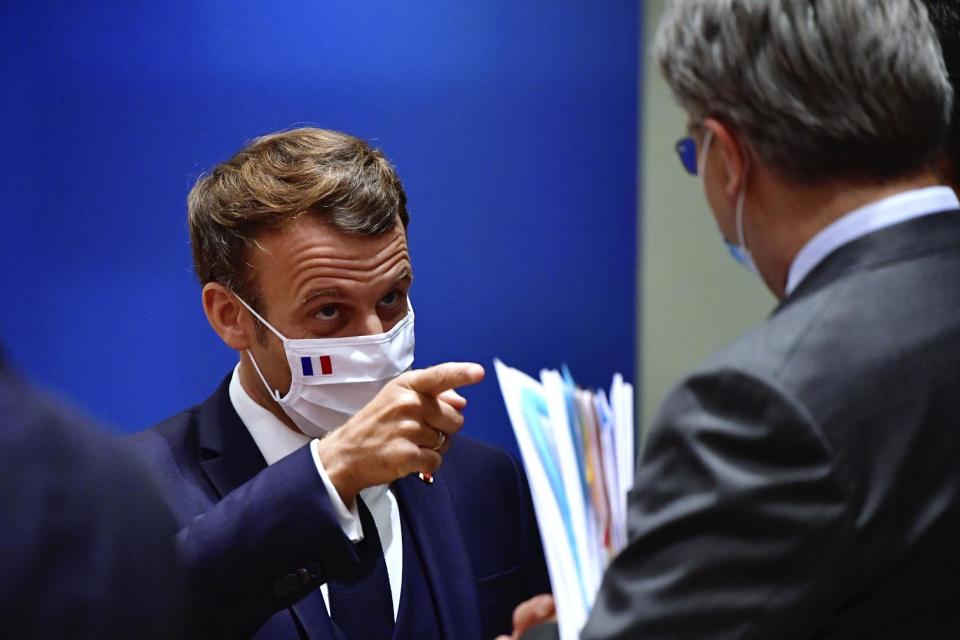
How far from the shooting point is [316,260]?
1.84 meters

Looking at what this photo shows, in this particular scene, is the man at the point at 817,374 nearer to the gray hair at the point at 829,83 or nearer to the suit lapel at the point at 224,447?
the gray hair at the point at 829,83

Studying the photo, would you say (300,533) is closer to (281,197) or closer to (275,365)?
(275,365)

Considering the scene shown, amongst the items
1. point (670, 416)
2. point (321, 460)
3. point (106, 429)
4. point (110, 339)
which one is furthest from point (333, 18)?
point (106, 429)

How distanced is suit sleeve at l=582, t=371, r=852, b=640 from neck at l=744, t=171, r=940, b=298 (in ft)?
0.60

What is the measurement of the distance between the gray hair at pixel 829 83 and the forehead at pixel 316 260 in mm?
920

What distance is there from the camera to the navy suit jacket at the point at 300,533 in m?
1.48

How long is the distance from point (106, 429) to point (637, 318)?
265 cm

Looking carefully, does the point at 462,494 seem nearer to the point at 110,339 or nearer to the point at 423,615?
the point at 423,615

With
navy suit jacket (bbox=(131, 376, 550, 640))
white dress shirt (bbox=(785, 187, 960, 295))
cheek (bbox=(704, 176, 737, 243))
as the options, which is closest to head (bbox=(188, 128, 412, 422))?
navy suit jacket (bbox=(131, 376, 550, 640))

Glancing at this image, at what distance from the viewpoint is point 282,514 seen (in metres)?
1.48

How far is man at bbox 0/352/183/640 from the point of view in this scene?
0.58 meters

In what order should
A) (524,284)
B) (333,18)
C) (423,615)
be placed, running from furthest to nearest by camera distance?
1. (524,284)
2. (333,18)
3. (423,615)

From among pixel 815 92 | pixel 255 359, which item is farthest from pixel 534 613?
pixel 255 359

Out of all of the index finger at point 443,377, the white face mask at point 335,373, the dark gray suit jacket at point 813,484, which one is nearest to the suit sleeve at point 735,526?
the dark gray suit jacket at point 813,484
